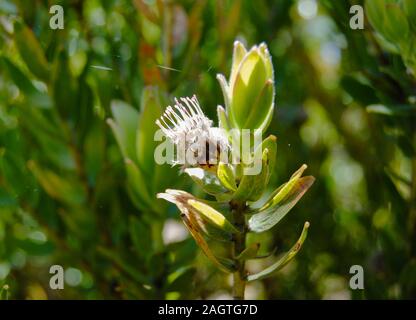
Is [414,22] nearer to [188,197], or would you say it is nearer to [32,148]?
[188,197]

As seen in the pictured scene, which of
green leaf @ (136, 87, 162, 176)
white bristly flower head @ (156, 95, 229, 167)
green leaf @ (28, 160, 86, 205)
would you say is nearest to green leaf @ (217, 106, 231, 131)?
white bristly flower head @ (156, 95, 229, 167)

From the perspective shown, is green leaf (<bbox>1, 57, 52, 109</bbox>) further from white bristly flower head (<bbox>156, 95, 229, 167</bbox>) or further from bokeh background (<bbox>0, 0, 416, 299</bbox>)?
white bristly flower head (<bbox>156, 95, 229, 167</bbox>)

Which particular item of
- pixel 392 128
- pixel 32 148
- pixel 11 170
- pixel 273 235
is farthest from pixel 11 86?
pixel 392 128

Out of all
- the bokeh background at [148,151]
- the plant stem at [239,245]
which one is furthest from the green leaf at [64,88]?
the plant stem at [239,245]

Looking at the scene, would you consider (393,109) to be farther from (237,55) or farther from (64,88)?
(64,88)

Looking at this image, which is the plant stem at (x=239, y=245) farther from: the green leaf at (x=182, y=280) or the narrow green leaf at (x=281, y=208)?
the green leaf at (x=182, y=280)

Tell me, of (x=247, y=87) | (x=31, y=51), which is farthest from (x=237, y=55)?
(x=31, y=51)

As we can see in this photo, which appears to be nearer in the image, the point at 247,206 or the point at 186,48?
the point at 247,206
